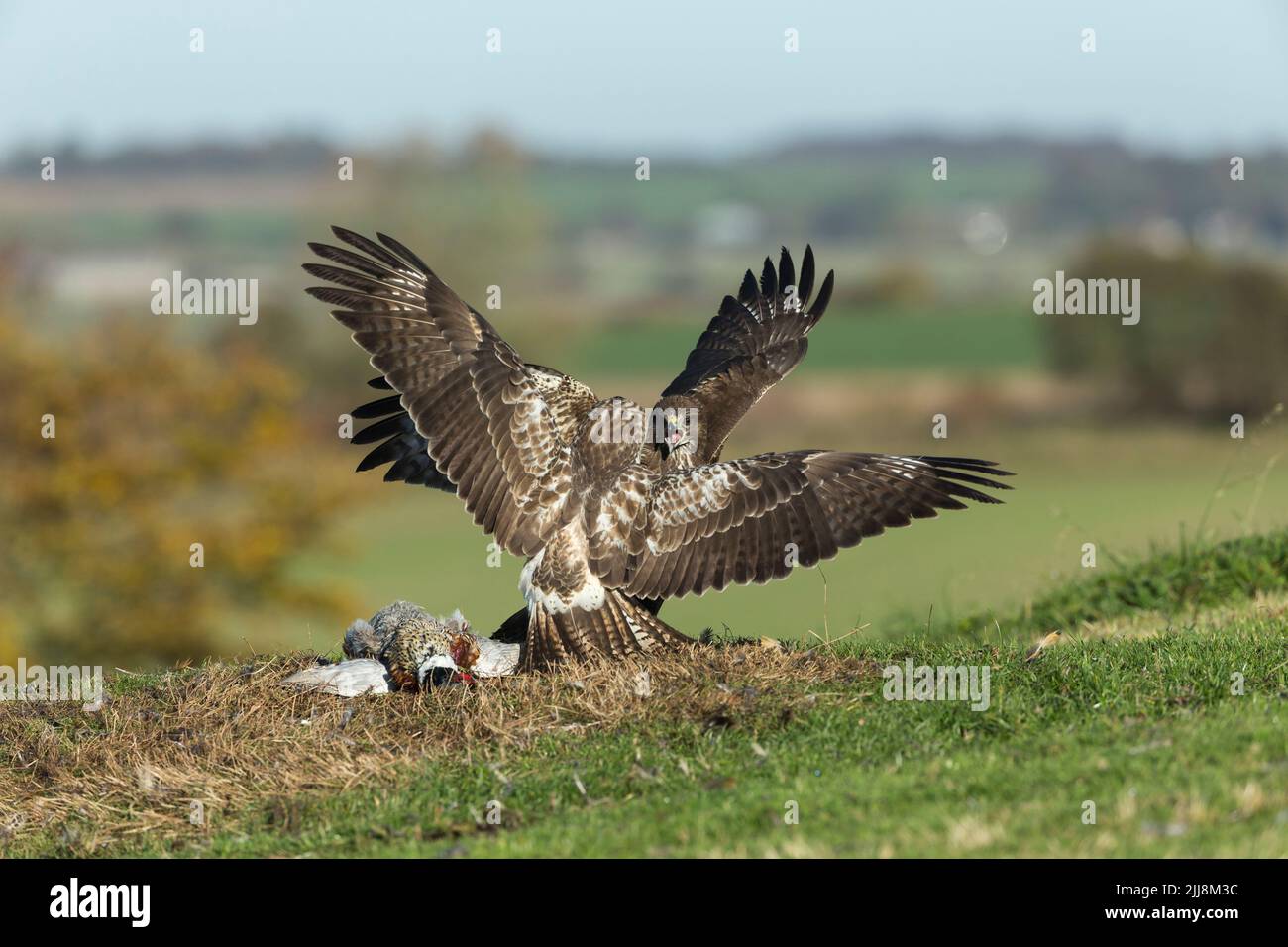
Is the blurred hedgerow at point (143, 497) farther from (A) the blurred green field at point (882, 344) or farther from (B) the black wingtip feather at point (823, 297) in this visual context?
(A) the blurred green field at point (882, 344)

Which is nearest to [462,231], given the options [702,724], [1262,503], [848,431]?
[848,431]

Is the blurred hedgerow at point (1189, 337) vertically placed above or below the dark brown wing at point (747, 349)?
above

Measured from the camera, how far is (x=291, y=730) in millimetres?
8820

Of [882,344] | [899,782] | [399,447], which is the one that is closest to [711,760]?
[899,782]

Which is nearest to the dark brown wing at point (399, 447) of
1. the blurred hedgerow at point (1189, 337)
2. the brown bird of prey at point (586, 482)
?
the brown bird of prey at point (586, 482)

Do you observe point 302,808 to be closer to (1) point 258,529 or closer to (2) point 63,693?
(2) point 63,693

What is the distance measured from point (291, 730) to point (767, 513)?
338 cm

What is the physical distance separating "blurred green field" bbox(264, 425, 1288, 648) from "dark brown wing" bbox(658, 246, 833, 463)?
1859 millimetres

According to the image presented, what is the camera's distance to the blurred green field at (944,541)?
12984 mm

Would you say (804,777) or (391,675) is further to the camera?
(391,675)

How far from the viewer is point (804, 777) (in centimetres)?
720

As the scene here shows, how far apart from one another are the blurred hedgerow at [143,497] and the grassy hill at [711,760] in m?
21.7

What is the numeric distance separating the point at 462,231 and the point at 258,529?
35076mm

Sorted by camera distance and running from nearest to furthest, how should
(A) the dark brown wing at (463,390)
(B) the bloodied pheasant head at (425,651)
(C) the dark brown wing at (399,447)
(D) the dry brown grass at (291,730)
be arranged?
(D) the dry brown grass at (291,730)
(B) the bloodied pheasant head at (425,651)
(A) the dark brown wing at (463,390)
(C) the dark brown wing at (399,447)
